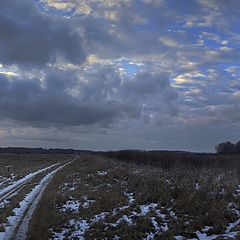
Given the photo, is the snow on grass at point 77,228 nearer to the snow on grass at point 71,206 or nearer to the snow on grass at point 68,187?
the snow on grass at point 71,206

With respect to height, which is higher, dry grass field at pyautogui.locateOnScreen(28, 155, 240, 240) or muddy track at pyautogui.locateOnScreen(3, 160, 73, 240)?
dry grass field at pyautogui.locateOnScreen(28, 155, 240, 240)

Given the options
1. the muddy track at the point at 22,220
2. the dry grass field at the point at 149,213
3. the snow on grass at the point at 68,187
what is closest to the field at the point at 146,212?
the dry grass field at the point at 149,213

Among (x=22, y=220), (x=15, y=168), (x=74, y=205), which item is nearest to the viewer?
(x=22, y=220)

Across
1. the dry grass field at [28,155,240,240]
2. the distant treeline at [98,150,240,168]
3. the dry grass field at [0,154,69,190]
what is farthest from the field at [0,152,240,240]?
the distant treeline at [98,150,240,168]

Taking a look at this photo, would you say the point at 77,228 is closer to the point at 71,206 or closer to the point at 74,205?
the point at 71,206

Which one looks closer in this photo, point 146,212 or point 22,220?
point 146,212

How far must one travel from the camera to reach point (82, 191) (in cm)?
2167

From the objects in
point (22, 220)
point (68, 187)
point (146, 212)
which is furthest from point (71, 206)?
point (68, 187)

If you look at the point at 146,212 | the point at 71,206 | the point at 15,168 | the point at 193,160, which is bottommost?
the point at 71,206

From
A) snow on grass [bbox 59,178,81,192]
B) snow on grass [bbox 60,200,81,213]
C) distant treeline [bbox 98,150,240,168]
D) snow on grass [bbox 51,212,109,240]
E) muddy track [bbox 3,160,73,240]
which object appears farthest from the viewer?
distant treeline [bbox 98,150,240,168]

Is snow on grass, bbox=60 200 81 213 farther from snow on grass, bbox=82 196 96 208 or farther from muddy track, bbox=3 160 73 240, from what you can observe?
muddy track, bbox=3 160 73 240

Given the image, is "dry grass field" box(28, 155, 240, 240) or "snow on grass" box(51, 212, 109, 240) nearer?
"dry grass field" box(28, 155, 240, 240)

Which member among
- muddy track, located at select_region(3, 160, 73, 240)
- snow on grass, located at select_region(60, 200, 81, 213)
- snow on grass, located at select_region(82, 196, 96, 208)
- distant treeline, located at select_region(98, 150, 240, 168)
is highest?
distant treeline, located at select_region(98, 150, 240, 168)

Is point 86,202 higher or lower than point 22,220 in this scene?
higher
